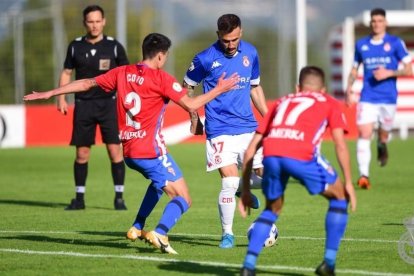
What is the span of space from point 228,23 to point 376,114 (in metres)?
7.60

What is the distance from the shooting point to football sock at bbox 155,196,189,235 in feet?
33.4

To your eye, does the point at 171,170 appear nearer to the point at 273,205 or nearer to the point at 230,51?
the point at 230,51

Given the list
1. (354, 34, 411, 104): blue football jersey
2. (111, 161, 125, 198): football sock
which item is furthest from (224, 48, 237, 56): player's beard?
(354, 34, 411, 104): blue football jersey

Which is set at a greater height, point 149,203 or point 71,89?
point 71,89

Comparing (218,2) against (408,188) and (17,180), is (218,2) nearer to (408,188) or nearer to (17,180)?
(17,180)

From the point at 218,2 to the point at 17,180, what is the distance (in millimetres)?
18996

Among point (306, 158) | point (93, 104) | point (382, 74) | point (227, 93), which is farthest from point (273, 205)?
point (382, 74)

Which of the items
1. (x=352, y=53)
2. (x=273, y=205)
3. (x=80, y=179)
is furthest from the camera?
(x=352, y=53)

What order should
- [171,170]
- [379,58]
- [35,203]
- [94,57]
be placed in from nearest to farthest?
1. [171,170]
2. [94,57]
3. [35,203]
4. [379,58]

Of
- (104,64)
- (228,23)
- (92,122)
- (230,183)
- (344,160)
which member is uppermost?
(228,23)

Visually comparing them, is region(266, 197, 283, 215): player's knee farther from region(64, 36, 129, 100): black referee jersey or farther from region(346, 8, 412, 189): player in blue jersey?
region(346, 8, 412, 189): player in blue jersey

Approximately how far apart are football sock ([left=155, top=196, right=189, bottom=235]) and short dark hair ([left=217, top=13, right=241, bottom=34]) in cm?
175

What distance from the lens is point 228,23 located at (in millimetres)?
10969

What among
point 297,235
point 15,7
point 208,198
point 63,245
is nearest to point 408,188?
point 208,198
